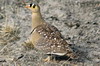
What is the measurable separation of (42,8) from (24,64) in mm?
2739

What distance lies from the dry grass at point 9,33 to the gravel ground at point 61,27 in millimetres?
27

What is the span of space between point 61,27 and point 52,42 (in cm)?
182

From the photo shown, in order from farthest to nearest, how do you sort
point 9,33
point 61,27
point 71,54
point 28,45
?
point 61,27
point 9,33
point 28,45
point 71,54

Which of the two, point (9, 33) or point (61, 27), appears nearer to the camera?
point (9, 33)

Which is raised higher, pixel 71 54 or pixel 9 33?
pixel 9 33

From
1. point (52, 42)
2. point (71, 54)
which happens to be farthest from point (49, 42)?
point (71, 54)

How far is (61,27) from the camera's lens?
7691 mm

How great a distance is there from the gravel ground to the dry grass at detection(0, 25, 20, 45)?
3 centimetres

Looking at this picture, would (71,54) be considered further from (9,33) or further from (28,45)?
(9,33)

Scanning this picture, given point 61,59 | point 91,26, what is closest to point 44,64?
point 61,59

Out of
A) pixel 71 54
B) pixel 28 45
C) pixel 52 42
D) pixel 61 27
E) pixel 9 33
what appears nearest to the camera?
pixel 71 54

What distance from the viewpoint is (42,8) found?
28.5 feet

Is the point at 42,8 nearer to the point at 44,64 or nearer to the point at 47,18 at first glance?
the point at 47,18

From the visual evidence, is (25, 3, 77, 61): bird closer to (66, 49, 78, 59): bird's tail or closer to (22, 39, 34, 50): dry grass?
(66, 49, 78, 59): bird's tail
